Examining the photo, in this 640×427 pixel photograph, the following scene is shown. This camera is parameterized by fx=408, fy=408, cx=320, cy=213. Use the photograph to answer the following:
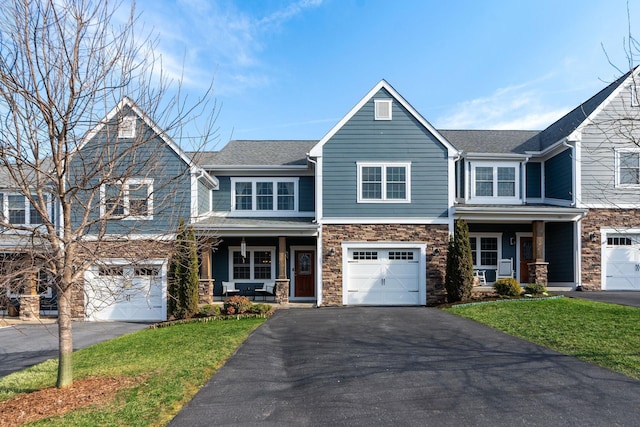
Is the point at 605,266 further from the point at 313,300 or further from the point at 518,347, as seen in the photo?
the point at 313,300

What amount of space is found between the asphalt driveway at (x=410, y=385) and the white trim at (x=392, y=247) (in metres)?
Result: 5.35

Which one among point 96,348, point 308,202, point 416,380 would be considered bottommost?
point 96,348

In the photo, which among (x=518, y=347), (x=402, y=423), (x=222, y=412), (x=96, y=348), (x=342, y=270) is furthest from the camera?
(x=342, y=270)

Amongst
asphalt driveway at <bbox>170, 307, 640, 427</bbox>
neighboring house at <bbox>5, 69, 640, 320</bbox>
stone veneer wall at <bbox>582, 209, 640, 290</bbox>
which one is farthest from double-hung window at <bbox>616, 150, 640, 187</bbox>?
asphalt driveway at <bbox>170, 307, 640, 427</bbox>

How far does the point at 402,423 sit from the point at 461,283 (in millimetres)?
9928

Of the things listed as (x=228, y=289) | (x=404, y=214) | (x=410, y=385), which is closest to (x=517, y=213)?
(x=404, y=214)

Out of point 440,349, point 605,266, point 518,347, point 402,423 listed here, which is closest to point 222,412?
point 402,423

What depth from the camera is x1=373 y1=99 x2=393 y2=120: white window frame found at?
14992 mm

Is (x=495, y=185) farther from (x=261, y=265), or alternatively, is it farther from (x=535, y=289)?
(x=261, y=265)

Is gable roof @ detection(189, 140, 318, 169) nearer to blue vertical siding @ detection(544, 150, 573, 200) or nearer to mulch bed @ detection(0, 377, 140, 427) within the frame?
blue vertical siding @ detection(544, 150, 573, 200)

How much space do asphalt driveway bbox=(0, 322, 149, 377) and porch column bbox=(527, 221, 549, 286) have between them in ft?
45.0

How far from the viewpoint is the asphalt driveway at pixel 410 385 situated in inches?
194

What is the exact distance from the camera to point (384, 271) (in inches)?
588

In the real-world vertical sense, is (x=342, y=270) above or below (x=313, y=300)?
above
